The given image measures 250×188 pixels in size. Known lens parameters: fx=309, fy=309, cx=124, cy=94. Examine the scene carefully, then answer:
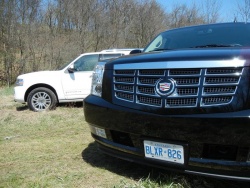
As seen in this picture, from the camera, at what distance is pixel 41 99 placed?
792 cm

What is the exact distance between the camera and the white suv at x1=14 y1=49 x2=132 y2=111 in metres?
7.89

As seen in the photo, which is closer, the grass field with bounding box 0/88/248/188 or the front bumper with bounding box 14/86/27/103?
the grass field with bounding box 0/88/248/188

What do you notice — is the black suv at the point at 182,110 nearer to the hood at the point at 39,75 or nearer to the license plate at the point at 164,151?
the license plate at the point at 164,151

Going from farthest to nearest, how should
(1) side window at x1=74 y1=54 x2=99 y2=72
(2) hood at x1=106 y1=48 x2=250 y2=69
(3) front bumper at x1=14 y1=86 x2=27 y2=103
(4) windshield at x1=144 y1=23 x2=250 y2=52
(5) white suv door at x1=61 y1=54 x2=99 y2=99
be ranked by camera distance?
(1) side window at x1=74 y1=54 x2=99 y2=72, (5) white suv door at x1=61 y1=54 x2=99 y2=99, (3) front bumper at x1=14 y1=86 x2=27 y2=103, (4) windshield at x1=144 y1=23 x2=250 y2=52, (2) hood at x1=106 y1=48 x2=250 y2=69

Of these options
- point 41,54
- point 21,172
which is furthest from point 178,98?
point 41,54

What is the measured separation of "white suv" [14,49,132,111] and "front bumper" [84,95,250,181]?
5.22 metres

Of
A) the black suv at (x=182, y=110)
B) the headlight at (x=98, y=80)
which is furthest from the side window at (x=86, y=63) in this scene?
the black suv at (x=182, y=110)

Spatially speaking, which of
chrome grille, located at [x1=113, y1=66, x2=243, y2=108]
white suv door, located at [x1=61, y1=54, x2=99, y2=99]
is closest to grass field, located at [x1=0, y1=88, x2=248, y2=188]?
chrome grille, located at [x1=113, y1=66, x2=243, y2=108]

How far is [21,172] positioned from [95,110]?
3.79 ft

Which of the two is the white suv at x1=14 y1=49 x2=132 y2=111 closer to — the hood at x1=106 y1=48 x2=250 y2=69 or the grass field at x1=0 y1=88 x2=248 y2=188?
the grass field at x1=0 y1=88 x2=248 y2=188

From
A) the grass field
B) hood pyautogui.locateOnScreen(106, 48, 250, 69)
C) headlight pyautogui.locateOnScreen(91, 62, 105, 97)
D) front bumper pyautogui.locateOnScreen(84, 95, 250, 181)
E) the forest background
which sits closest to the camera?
front bumper pyautogui.locateOnScreen(84, 95, 250, 181)

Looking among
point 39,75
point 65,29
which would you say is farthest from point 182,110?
point 65,29

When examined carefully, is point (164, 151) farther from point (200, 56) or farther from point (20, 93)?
point (20, 93)

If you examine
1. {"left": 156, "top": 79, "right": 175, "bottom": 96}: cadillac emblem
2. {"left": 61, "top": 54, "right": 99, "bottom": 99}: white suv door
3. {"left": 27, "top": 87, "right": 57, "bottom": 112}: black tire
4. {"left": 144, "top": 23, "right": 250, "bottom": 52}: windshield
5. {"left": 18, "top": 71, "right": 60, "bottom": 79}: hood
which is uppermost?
{"left": 144, "top": 23, "right": 250, "bottom": 52}: windshield
